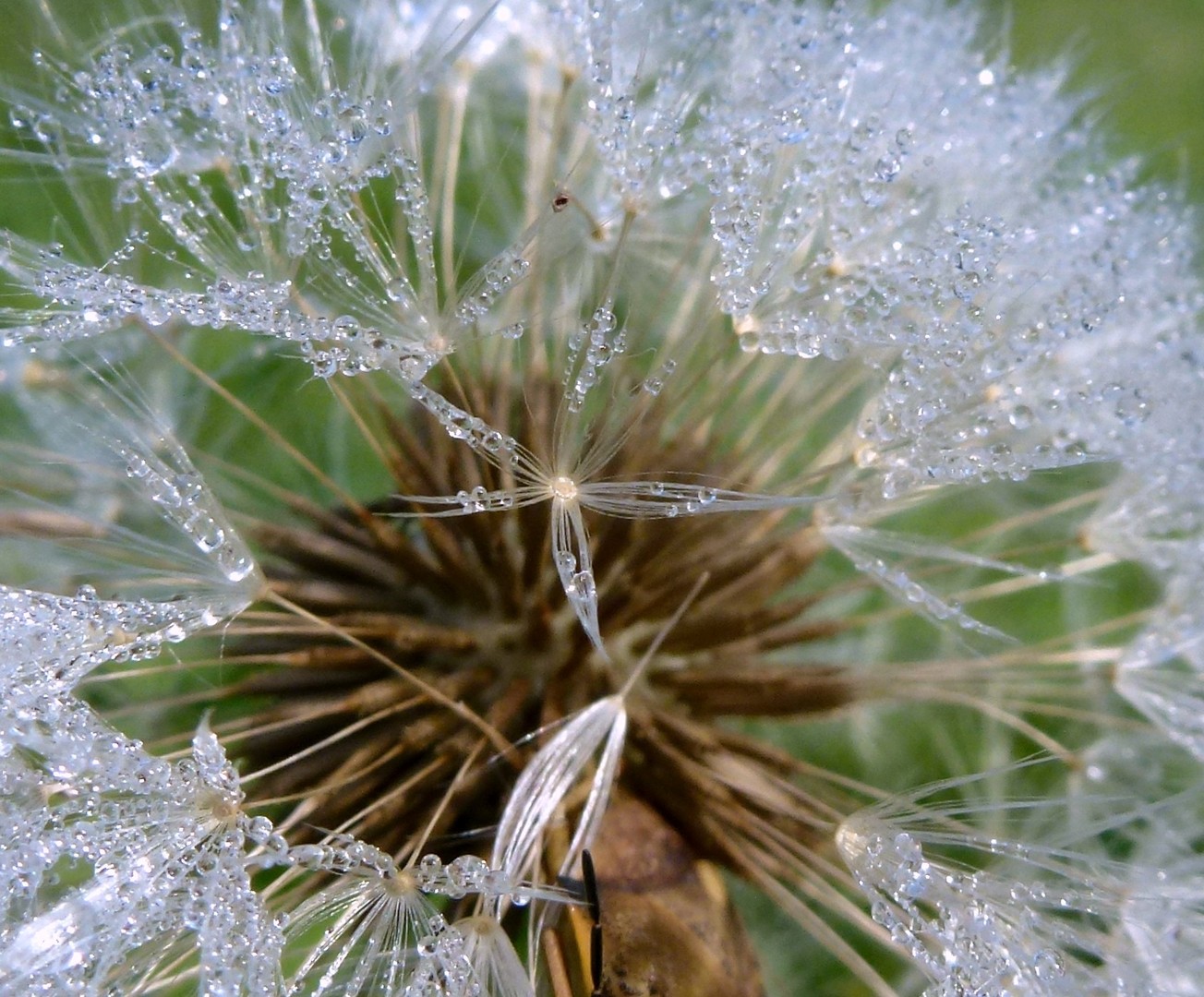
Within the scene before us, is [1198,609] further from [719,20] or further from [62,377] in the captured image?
[62,377]

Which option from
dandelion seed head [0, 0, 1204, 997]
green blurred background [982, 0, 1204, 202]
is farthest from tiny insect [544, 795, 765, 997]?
green blurred background [982, 0, 1204, 202]

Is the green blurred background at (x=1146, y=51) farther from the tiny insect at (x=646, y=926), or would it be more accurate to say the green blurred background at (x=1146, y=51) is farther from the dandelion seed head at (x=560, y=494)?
the tiny insect at (x=646, y=926)

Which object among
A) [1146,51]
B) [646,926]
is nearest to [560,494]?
[646,926]

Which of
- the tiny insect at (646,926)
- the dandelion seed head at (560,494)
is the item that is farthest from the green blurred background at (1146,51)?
the tiny insect at (646,926)

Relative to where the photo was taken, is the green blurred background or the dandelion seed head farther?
the green blurred background

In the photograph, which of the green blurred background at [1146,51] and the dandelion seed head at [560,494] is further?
the green blurred background at [1146,51]

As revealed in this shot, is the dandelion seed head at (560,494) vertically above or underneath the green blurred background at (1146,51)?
underneath

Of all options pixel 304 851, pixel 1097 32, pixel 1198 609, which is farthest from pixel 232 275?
pixel 1097 32

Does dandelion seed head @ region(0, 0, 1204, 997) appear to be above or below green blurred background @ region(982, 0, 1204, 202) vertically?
below

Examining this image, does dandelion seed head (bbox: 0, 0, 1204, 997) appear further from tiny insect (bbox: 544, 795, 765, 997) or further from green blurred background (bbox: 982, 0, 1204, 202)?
green blurred background (bbox: 982, 0, 1204, 202)
